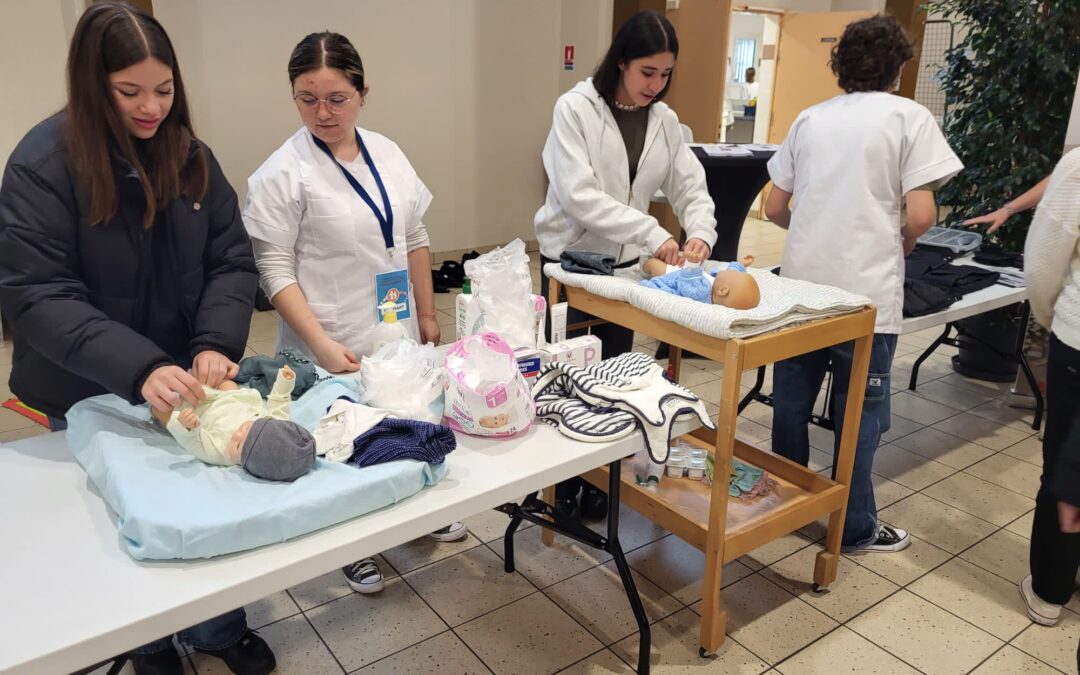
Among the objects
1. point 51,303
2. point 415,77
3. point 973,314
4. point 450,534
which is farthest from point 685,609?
point 415,77

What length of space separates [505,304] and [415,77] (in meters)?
4.36

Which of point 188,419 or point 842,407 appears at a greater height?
point 188,419

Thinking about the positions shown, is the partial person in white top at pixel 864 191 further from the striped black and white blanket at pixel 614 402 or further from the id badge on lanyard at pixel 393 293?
the id badge on lanyard at pixel 393 293

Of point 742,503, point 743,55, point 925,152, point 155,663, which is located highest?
point 743,55

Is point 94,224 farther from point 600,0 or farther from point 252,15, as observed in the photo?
point 600,0

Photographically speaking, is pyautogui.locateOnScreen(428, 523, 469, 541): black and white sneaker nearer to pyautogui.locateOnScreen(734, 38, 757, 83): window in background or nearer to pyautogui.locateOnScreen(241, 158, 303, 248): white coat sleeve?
pyautogui.locateOnScreen(241, 158, 303, 248): white coat sleeve

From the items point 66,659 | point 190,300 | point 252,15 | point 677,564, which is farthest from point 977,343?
point 252,15

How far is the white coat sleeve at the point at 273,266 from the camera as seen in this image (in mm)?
1743

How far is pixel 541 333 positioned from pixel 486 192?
4592mm

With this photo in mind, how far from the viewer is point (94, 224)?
4.45 feet

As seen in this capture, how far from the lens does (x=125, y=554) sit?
1.07 m

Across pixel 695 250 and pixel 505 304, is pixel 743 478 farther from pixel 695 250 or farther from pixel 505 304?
pixel 505 304

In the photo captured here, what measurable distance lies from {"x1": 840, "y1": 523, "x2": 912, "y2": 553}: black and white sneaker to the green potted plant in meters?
1.67

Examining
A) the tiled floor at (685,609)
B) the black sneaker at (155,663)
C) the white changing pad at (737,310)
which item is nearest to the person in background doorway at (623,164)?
the white changing pad at (737,310)
